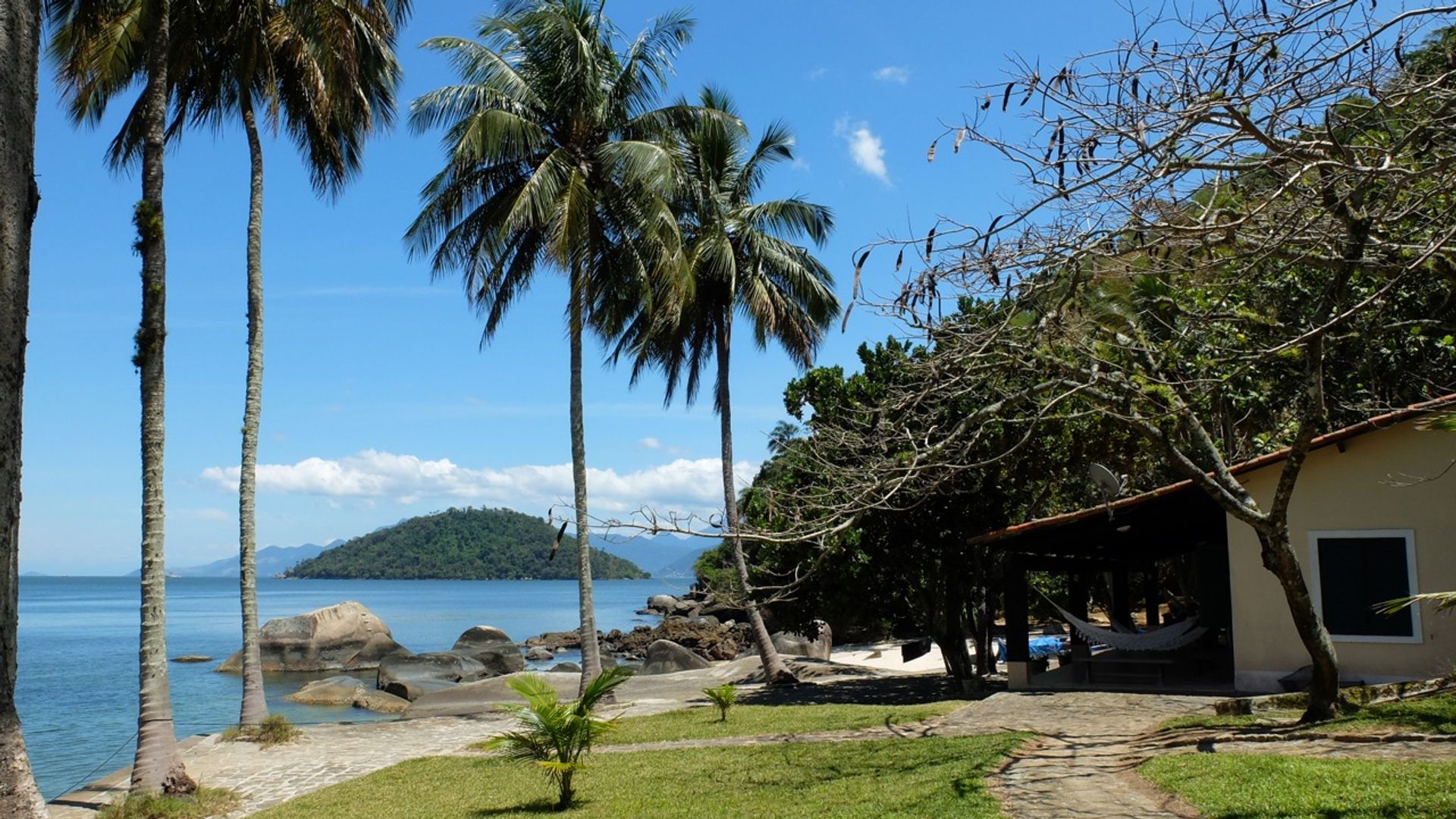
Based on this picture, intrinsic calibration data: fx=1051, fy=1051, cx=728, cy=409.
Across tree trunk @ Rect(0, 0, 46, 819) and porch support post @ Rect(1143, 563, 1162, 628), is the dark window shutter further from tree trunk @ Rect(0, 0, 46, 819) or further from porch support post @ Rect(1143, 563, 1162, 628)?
tree trunk @ Rect(0, 0, 46, 819)

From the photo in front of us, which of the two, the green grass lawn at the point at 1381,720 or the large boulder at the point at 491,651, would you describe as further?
the large boulder at the point at 491,651

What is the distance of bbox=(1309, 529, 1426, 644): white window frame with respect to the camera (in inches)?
495

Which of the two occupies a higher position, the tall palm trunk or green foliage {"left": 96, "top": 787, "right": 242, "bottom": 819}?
the tall palm trunk

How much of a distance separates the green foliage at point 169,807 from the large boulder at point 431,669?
15.0 metres

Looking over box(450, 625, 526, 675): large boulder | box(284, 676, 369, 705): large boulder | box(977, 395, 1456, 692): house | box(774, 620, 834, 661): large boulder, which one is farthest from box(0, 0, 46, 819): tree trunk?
box(450, 625, 526, 675): large boulder

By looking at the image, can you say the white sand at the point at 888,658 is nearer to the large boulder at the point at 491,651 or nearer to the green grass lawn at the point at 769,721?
the large boulder at the point at 491,651

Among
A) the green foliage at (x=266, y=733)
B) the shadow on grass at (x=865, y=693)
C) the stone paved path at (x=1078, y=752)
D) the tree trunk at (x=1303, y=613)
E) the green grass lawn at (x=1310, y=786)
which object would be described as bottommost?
the shadow on grass at (x=865, y=693)

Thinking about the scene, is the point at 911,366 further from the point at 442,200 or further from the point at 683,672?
the point at 683,672

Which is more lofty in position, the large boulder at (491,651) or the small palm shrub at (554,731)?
the small palm shrub at (554,731)

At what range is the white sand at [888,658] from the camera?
27.1 meters

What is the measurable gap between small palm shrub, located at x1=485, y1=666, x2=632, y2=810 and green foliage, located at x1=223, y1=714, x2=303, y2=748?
7.09 metres

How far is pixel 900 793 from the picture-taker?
853cm

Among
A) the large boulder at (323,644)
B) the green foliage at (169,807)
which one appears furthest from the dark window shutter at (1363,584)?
the large boulder at (323,644)

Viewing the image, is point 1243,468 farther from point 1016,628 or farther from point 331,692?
point 331,692
